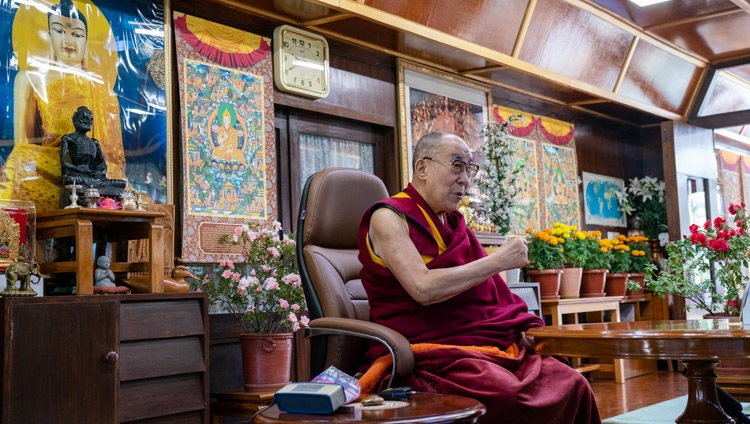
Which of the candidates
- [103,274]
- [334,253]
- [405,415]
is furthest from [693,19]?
[405,415]

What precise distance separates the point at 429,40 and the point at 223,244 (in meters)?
1.68

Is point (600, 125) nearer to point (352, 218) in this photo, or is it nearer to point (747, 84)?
point (747, 84)

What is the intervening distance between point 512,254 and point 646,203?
17.5ft

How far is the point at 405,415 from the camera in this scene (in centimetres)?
157

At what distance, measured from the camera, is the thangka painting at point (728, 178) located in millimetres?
7902

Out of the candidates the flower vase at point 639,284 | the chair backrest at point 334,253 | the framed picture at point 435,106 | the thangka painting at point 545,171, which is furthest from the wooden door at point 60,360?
the flower vase at point 639,284

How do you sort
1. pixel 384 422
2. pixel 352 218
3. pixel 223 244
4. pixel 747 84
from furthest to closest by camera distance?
pixel 747 84, pixel 223 244, pixel 352 218, pixel 384 422

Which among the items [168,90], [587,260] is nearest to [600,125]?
[587,260]

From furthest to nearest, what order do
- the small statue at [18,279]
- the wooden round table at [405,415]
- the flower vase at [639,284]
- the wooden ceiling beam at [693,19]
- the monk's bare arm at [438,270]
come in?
1. the flower vase at [639,284]
2. the wooden ceiling beam at [693,19]
3. the small statue at [18,279]
4. the monk's bare arm at [438,270]
5. the wooden round table at [405,415]

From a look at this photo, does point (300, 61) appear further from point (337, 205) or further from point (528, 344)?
point (528, 344)

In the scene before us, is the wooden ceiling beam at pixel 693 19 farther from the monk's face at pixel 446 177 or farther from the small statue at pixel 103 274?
the small statue at pixel 103 274

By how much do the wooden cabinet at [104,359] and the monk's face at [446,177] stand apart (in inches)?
46.0

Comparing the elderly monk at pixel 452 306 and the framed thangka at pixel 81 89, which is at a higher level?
the framed thangka at pixel 81 89

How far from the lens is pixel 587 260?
5.87 m
